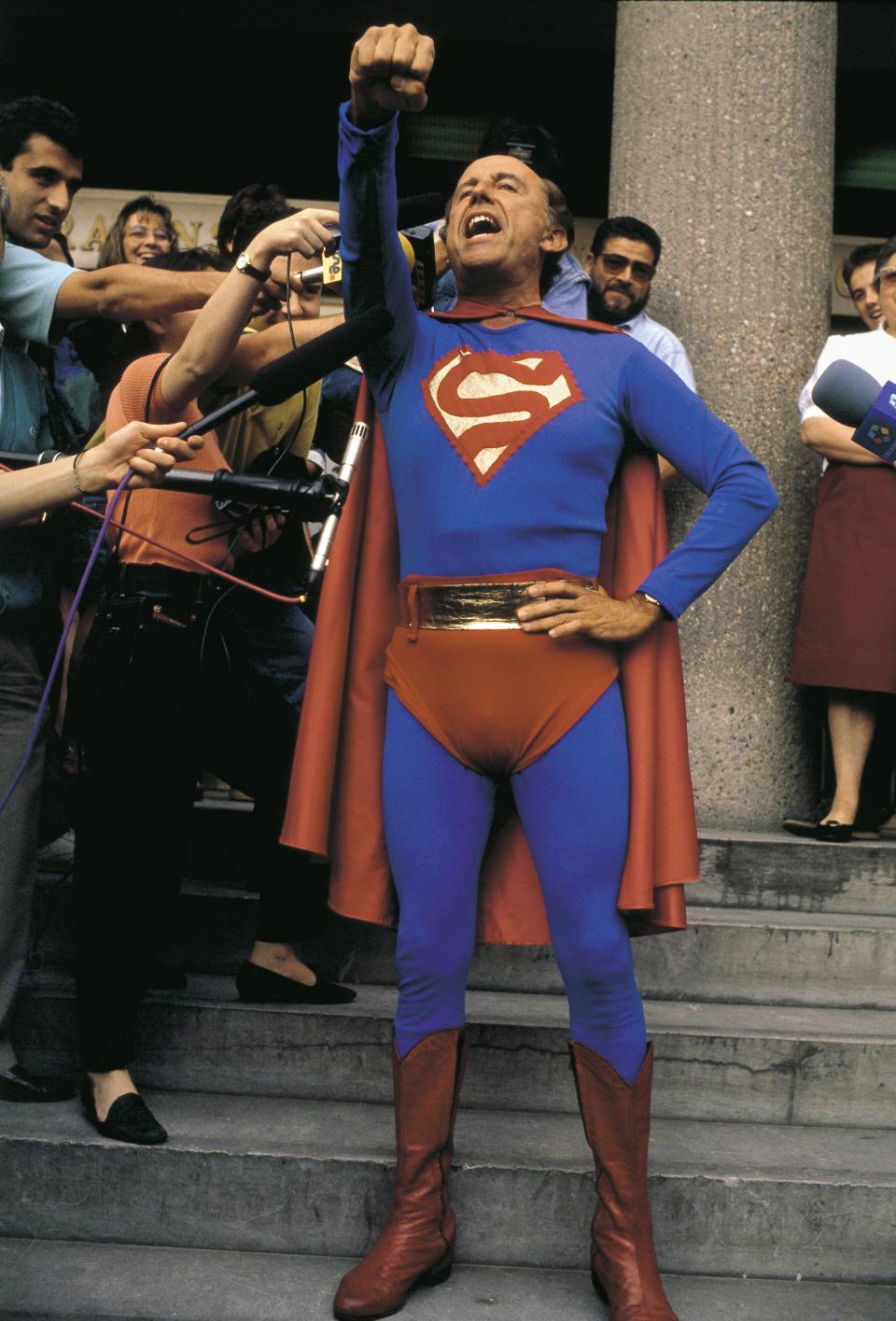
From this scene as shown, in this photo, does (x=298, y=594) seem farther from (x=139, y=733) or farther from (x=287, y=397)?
(x=287, y=397)

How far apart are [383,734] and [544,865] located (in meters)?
0.43

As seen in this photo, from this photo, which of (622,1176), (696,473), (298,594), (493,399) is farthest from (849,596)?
(622,1176)

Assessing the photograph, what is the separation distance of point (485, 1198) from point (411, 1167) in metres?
0.31

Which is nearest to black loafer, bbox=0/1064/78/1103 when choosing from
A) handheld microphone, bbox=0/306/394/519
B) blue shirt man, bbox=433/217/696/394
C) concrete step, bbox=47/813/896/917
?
concrete step, bbox=47/813/896/917

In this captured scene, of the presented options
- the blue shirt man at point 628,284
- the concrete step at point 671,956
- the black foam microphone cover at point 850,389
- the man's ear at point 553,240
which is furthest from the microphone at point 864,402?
the blue shirt man at point 628,284

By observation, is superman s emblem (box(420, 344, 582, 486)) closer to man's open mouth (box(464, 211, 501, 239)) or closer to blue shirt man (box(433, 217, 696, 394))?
man's open mouth (box(464, 211, 501, 239))

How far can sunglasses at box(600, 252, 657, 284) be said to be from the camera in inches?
162

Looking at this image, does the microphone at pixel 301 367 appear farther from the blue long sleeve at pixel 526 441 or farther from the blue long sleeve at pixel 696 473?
the blue long sleeve at pixel 696 473

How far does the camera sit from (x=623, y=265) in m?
4.11

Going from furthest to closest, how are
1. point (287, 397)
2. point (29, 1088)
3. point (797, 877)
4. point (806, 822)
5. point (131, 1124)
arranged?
1. point (806, 822)
2. point (797, 877)
3. point (29, 1088)
4. point (131, 1124)
5. point (287, 397)

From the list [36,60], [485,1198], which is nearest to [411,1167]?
[485,1198]

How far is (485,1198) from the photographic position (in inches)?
102

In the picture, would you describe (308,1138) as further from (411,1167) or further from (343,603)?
(343,603)

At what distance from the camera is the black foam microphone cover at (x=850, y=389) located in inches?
80.0
